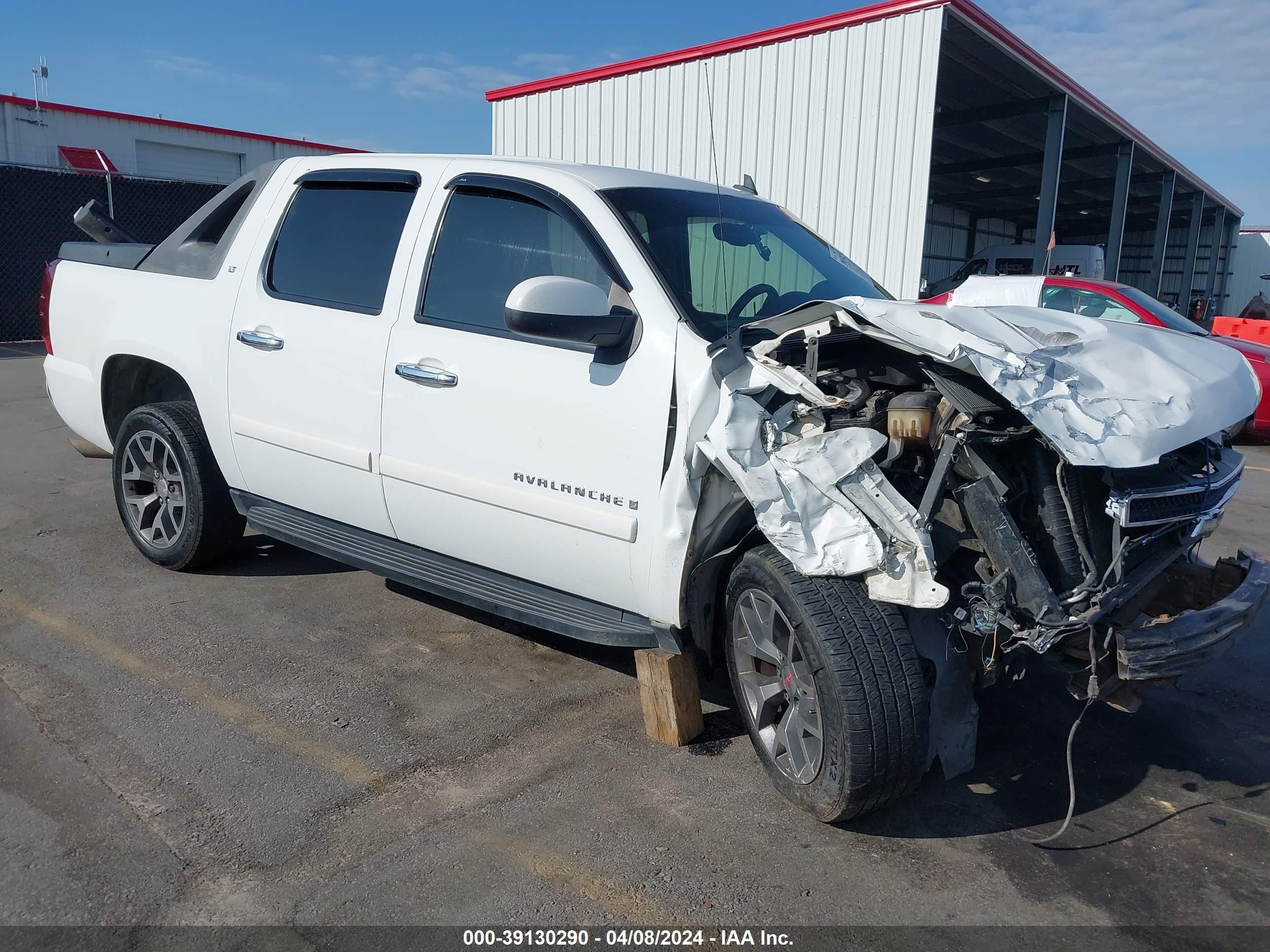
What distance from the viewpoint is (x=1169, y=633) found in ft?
9.26

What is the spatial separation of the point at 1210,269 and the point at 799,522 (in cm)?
3893

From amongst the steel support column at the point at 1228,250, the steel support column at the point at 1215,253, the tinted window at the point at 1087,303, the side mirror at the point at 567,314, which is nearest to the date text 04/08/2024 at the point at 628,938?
the side mirror at the point at 567,314

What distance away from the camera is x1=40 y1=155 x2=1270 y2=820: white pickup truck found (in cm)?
278

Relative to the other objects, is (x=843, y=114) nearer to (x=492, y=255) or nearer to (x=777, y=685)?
(x=492, y=255)

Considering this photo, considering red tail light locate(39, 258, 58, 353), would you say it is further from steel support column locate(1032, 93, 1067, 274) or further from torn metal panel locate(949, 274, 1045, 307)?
steel support column locate(1032, 93, 1067, 274)

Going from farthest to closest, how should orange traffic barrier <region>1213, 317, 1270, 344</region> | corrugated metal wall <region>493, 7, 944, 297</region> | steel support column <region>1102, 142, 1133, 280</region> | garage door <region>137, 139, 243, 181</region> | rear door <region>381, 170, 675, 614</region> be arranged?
1. garage door <region>137, 139, 243, 181</region>
2. steel support column <region>1102, 142, 1133, 280</region>
3. orange traffic barrier <region>1213, 317, 1270, 344</region>
4. corrugated metal wall <region>493, 7, 944, 297</region>
5. rear door <region>381, 170, 675, 614</region>

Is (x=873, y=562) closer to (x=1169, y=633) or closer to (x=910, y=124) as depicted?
(x=1169, y=633)

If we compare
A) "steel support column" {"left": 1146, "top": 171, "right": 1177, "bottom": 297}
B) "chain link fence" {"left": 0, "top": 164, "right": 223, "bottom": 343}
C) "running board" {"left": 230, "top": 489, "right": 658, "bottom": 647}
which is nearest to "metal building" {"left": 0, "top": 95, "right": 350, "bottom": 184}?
"chain link fence" {"left": 0, "top": 164, "right": 223, "bottom": 343}

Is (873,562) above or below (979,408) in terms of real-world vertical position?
below

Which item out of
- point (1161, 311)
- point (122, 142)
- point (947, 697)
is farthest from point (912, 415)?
point (122, 142)

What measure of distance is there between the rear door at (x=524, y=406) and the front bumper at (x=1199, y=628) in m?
1.46

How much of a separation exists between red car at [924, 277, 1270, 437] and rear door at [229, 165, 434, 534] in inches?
267

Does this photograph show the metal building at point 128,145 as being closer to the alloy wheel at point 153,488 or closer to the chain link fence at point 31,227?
the chain link fence at point 31,227

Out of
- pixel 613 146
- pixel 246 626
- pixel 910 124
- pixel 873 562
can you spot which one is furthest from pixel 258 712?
pixel 613 146
